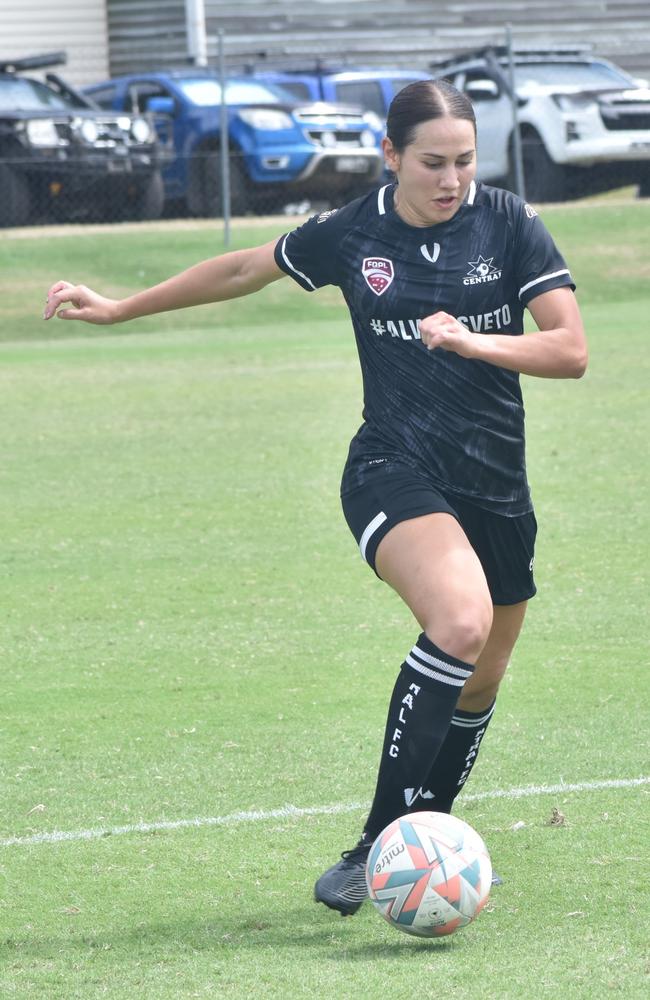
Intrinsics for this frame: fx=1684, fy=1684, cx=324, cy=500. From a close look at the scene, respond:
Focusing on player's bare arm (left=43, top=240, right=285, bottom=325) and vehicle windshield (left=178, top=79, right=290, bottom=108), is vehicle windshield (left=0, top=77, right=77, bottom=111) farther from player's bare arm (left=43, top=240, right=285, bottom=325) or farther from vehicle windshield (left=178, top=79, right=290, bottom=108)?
player's bare arm (left=43, top=240, right=285, bottom=325)

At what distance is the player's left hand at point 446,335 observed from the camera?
3.88m

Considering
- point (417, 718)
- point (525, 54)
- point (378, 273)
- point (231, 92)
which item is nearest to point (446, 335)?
point (378, 273)

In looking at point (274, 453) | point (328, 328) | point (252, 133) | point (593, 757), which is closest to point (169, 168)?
point (252, 133)

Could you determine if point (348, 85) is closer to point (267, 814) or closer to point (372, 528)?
point (267, 814)

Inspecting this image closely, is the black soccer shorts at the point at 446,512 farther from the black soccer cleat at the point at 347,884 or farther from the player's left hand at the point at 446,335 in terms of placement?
the black soccer cleat at the point at 347,884

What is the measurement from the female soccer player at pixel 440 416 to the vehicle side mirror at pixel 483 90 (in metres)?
19.1

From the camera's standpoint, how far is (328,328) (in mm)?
18500

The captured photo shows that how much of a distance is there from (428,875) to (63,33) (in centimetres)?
2977

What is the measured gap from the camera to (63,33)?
31.6 metres

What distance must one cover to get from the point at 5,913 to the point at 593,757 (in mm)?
2028

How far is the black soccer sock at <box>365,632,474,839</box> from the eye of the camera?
405 centimetres

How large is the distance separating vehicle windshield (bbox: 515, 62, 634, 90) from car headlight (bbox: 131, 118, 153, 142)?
5.31 m

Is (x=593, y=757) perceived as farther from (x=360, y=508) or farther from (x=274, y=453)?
(x=274, y=453)

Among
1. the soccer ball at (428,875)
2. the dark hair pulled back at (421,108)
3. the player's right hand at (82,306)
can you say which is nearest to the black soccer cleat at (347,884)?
the soccer ball at (428,875)
